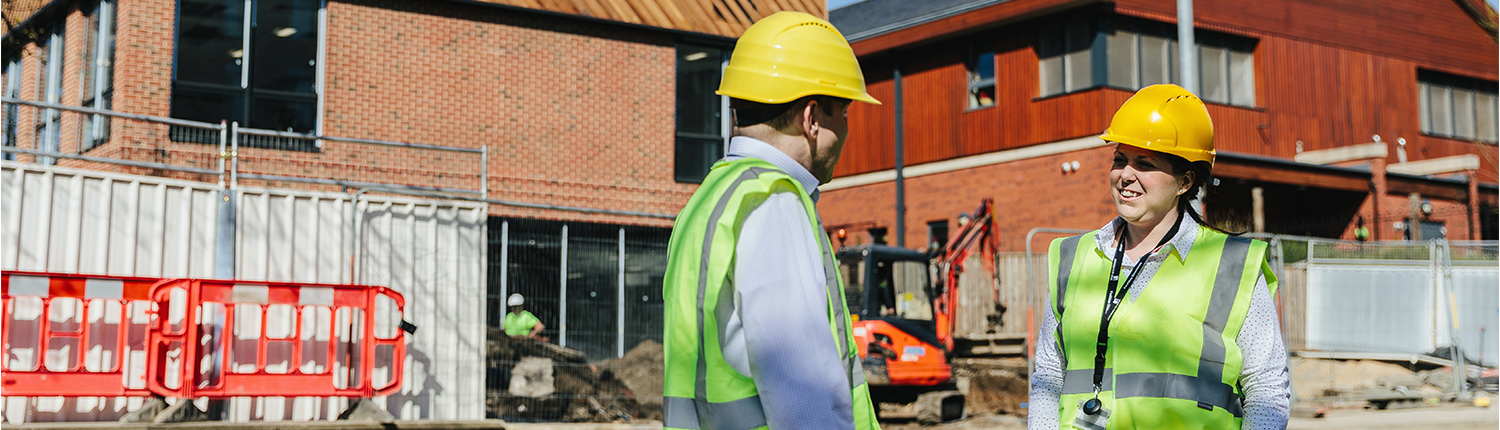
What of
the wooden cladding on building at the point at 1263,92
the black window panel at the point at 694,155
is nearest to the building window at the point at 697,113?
the black window panel at the point at 694,155

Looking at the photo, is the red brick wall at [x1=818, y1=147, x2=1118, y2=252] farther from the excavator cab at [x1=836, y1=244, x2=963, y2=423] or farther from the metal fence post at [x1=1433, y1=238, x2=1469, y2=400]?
the metal fence post at [x1=1433, y1=238, x2=1469, y2=400]

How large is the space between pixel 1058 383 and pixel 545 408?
466 inches

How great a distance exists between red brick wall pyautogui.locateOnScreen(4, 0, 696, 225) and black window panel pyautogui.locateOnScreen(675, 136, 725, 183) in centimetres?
26

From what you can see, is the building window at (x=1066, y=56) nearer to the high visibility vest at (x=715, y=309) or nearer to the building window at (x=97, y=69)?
the building window at (x=97, y=69)

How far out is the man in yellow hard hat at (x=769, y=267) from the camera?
2457 millimetres

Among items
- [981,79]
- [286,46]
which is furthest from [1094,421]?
[981,79]

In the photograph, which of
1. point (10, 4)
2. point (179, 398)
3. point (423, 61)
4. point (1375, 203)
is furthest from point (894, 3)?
point (179, 398)

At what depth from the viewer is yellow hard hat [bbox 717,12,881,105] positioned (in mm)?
2768

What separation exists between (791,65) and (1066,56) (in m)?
24.7

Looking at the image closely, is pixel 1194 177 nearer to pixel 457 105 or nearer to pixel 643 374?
pixel 643 374

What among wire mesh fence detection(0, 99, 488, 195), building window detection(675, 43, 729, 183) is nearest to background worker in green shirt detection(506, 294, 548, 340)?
wire mesh fence detection(0, 99, 488, 195)

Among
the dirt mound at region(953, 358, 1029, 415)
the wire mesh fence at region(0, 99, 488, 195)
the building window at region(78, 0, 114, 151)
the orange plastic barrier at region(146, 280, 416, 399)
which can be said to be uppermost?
the building window at region(78, 0, 114, 151)

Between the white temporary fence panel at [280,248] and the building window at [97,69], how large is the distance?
6574 mm

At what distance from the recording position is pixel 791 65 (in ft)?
9.11
